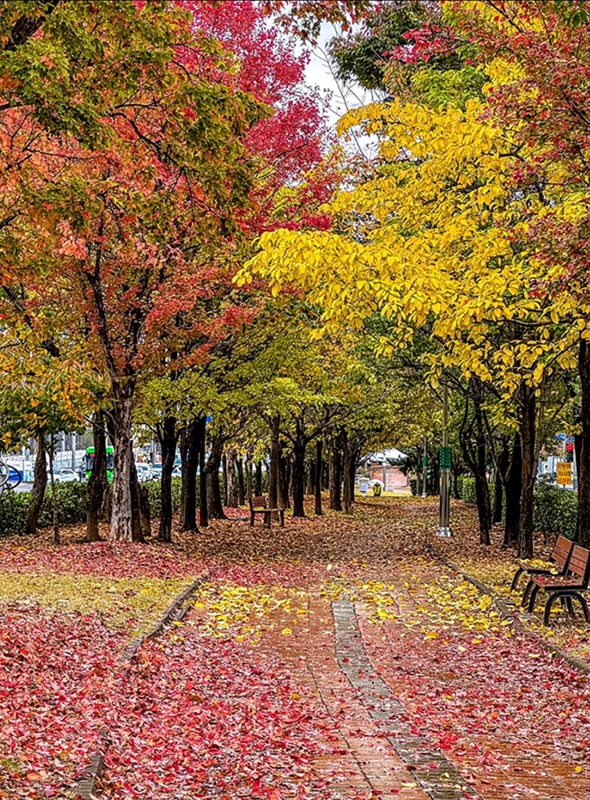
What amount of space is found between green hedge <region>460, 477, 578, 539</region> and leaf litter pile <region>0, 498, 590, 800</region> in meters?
7.79

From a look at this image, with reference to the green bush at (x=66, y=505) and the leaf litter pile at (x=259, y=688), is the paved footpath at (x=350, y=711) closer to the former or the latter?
the leaf litter pile at (x=259, y=688)

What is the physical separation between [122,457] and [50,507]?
34.4 ft

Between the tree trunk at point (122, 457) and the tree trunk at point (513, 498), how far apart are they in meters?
9.35

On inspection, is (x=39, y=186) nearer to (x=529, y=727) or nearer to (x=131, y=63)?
(x=131, y=63)

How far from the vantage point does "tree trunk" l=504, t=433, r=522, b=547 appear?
22703 millimetres

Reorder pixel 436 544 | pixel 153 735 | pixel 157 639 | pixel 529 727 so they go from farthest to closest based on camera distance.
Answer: pixel 436 544, pixel 157 639, pixel 529 727, pixel 153 735

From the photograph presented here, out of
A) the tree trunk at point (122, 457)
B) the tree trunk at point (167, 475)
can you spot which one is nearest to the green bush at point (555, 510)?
the tree trunk at point (167, 475)

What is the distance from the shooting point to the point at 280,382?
72.4 ft

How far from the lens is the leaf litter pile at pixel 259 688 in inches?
241

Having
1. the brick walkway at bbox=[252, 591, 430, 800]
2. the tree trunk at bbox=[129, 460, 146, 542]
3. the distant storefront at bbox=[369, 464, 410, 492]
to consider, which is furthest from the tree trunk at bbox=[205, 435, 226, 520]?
the distant storefront at bbox=[369, 464, 410, 492]

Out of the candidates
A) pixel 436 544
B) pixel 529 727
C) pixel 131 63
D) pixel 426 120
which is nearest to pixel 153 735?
pixel 529 727

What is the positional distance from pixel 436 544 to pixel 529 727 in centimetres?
1616

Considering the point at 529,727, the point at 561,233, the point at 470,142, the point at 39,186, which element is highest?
the point at 470,142

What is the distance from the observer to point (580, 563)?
11789 mm
